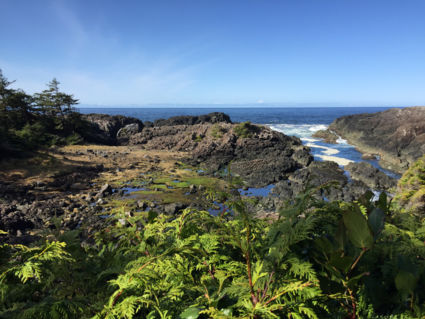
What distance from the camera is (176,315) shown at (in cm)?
114

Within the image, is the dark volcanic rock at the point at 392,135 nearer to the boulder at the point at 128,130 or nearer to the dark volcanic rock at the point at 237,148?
the dark volcanic rock at the point at 237,148

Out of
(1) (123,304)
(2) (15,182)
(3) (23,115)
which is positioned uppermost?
(3) (23,115)

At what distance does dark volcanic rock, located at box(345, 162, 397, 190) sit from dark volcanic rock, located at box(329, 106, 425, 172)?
6376 mm

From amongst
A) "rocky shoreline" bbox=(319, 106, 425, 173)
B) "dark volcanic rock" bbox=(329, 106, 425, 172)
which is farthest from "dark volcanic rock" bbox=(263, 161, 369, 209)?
"dark volcanic rock" bbox=(329, 106, 425, 172)

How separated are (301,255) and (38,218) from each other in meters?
13.5

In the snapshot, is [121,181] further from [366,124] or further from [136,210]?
[366,124]

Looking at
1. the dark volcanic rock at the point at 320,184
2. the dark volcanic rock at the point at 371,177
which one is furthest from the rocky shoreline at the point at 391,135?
the dark volcanic rock at the point at 320,184

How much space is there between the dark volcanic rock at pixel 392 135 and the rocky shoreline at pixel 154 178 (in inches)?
390

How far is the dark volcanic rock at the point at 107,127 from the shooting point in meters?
33.9

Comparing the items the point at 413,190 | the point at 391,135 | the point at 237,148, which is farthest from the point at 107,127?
the point at 391,135

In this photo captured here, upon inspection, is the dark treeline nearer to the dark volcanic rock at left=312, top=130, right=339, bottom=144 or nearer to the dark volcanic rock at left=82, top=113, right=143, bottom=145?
the dark volcanic rock at left=82, top=113, right=143, bottom=145

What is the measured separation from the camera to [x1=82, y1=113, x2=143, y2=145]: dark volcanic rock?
33.9m

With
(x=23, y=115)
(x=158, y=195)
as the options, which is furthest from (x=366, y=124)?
(x=23, y=115)

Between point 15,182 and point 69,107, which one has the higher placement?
point 69,107
